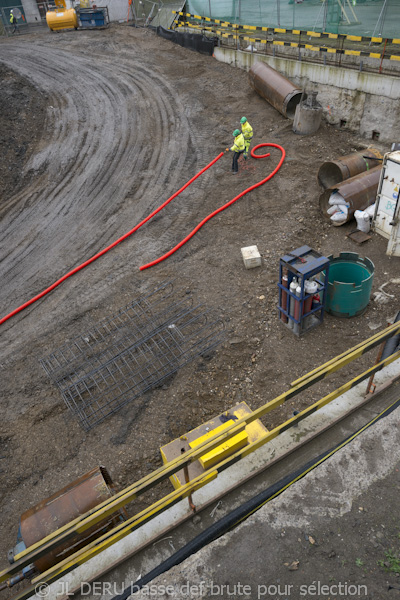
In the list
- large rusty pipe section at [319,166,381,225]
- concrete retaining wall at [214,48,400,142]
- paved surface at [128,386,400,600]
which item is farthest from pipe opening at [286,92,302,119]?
paved surface at [128,386,400,600]

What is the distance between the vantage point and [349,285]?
25.1 ft

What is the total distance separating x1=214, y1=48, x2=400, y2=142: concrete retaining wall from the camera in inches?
512

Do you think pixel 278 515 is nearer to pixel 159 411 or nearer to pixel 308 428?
pixel 308 428

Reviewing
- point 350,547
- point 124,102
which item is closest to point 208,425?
point 350,547

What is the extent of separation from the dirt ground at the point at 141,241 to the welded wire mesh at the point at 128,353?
0.23 m

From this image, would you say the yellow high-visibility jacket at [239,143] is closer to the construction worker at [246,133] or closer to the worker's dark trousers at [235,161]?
the worker's dark trousers at [235,161]

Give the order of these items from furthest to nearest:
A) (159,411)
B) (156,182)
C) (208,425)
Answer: (156,182), (159,411), (208,425)

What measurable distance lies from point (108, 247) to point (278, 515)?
8620 millimetres

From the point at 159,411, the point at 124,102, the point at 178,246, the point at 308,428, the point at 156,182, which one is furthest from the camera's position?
the point at 124,102

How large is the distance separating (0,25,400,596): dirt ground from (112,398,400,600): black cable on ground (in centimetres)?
228

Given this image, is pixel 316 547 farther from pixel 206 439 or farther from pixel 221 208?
pixel 221 208

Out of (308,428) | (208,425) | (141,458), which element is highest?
(308,428)

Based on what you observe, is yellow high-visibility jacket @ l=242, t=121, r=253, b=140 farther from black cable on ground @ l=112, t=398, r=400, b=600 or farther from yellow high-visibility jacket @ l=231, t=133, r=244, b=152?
black cable on ground @ l=112, t=398, r=400, b=600

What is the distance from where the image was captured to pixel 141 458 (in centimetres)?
647
